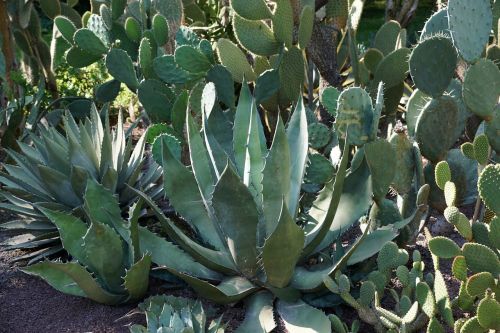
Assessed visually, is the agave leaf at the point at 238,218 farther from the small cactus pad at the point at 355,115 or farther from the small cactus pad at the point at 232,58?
the small cactus pad at the point at 232,58

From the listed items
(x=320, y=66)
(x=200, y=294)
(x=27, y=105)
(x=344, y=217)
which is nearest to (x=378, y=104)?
(x=344, y=217)

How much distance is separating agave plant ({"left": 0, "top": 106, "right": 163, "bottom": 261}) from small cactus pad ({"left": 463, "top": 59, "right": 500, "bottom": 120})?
6.18 feet

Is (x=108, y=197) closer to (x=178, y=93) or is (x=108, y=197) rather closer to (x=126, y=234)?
(x=126, y=234)

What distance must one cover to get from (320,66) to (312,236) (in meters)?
1.75

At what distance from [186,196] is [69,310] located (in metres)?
0.77

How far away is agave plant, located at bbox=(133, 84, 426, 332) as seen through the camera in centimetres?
301

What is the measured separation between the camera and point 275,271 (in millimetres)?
3045

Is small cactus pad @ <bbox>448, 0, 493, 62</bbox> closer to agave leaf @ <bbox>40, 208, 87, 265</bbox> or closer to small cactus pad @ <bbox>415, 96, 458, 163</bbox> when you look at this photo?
small cactus pad @ <bbox>415, 96, 458, 163</bbox>

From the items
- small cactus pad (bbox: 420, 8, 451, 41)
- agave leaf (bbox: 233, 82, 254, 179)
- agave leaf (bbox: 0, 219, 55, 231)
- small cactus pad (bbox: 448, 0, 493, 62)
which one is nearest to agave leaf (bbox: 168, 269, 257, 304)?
agave leaf (bbox: 233, 82, 254, 179)

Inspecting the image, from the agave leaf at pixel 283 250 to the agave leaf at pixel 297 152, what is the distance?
0.34 m

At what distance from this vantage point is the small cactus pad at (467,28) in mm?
3297

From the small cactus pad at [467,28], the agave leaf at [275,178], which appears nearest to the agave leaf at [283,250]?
the agave leaf at [275,178]

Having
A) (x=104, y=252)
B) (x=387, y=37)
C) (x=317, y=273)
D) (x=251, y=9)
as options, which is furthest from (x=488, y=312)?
(x=387, y=37)

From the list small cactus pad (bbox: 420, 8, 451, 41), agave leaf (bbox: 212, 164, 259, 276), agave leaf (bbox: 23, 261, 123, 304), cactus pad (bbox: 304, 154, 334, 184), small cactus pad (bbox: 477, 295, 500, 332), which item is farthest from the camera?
small cactus pad (bbox: 420, 8, 451, 41)
